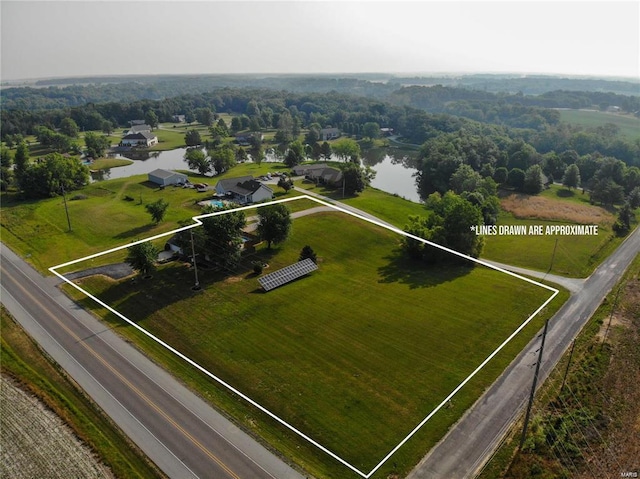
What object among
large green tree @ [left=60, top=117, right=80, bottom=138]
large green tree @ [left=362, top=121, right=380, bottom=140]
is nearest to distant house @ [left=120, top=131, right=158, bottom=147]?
large green tree @ [left=60, top=117, right=80, bottom=138]

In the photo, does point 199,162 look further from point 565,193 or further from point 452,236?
point 565,193

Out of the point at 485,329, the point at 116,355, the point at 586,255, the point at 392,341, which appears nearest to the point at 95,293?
the point at 116,355

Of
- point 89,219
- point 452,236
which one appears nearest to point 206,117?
point 89,219

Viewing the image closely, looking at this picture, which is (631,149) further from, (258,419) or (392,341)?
(258,419)

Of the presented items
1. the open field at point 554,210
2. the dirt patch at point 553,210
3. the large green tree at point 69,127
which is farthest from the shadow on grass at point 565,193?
the large green tree at point 69,127

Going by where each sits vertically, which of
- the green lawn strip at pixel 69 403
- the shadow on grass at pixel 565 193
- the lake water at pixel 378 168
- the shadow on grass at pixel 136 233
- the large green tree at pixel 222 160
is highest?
the large green tree at pixel 222 160

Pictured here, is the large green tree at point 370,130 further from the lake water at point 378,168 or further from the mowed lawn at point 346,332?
the mowed lawn at point 346,332

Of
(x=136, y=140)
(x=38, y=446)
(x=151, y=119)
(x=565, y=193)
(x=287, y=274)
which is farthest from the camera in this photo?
(x=151, y=119)
